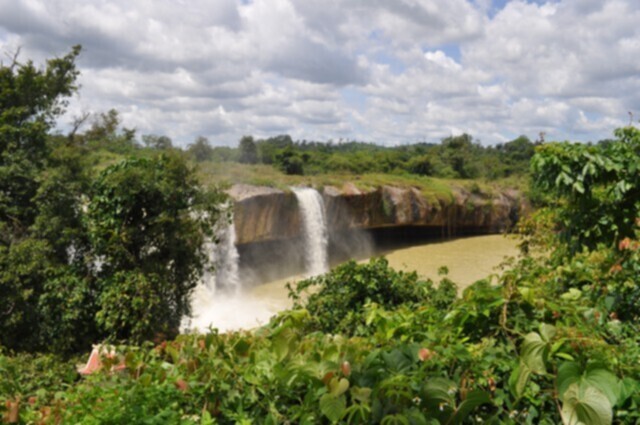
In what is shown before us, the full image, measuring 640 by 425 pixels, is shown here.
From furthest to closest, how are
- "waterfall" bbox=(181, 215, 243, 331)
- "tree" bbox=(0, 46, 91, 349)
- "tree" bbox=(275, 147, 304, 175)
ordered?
"tree" bbox=(275, 147, 304, 175), "waterfall" bbox=(181, 215, 243, 331), "tree" bbox=(0, 46, 91, 349)

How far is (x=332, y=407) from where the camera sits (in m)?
1.49

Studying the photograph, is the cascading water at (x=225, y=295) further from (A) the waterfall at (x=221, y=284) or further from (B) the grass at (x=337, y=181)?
(B) the grass at (x=337, y=181)

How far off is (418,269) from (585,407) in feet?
58.2

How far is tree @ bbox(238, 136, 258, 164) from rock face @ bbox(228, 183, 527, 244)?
7356 millimetres

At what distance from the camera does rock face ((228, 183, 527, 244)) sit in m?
16.2

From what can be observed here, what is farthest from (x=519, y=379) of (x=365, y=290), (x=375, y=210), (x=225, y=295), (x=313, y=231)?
(x=375, y=210)

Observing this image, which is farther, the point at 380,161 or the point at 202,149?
the point at 380,161

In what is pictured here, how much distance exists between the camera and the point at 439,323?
206cm

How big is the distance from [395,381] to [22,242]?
30.4 ft

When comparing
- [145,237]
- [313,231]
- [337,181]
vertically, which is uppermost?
[337,181]

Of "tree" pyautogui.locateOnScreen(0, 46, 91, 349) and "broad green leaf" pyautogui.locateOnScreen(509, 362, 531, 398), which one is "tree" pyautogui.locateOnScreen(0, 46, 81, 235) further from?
"broad green leaf" pyautogui.locateOnScreen(509, 362, 531, 398)

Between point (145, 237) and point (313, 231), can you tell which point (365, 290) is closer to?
point (145, 237)

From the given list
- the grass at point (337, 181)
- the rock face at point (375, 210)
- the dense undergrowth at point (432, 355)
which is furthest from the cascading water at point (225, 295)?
the dense undergrowth at point (432, 355)

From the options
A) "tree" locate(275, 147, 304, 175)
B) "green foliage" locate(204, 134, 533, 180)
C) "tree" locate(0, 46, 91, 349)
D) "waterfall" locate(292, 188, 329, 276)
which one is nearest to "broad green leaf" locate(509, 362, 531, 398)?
"tree" locate(0, 46, 91, 349)
